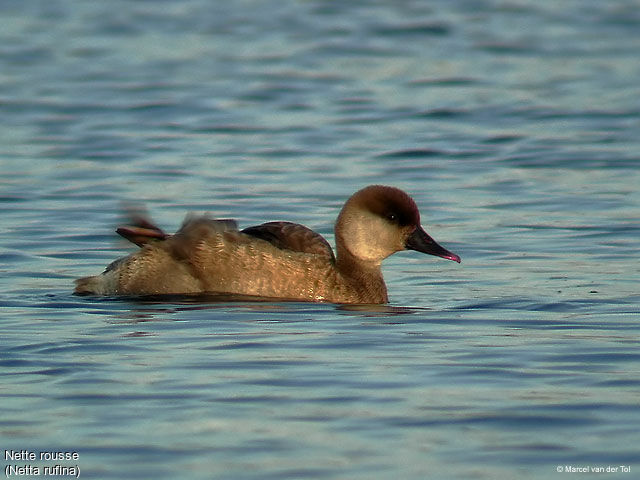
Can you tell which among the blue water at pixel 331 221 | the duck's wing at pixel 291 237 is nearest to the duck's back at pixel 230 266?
the duck's wing at pixel 291 237

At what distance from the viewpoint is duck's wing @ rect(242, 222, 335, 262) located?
32.1 ft

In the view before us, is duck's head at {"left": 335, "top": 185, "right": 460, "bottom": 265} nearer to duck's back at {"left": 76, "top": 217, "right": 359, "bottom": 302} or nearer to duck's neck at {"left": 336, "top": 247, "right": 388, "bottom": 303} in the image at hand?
duck's neck at {"left": 336, "top": 247, "right": 388, "bottom": 303}

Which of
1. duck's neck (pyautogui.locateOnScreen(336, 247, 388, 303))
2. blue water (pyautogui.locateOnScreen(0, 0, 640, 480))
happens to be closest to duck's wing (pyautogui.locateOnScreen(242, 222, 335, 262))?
duck's neck (pyautogui.locateOnScreen(336, 247, 388, 303))

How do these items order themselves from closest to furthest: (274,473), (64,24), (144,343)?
→ (274,473) → (144,343) → (64,24)

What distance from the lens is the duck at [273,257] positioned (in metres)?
9.67

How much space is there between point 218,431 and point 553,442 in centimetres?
146

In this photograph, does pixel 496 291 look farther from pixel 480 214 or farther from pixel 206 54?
pixel 206 54

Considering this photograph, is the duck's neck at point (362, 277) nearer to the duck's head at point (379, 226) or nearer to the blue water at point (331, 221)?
the duck's head at point (379, 226)

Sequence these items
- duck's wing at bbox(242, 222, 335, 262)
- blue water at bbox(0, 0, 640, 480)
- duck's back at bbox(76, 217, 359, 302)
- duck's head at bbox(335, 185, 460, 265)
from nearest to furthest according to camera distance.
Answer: blue water at bbox(0, 0, 640, 480) → duck's back at bbox(76, 217, 359, 302) → duck's wing at bbox(242, 222, 335, 262) → duck's head at bbox(335, 185, 460, 265)

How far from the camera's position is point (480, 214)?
1283 centimetres

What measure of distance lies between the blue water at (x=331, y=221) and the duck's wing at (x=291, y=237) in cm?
51

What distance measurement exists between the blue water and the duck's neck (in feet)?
0.93

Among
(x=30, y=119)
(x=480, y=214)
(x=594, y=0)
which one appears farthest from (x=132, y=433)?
(x=594, y=0)

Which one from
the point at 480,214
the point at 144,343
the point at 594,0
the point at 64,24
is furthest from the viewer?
the point at 594,0
